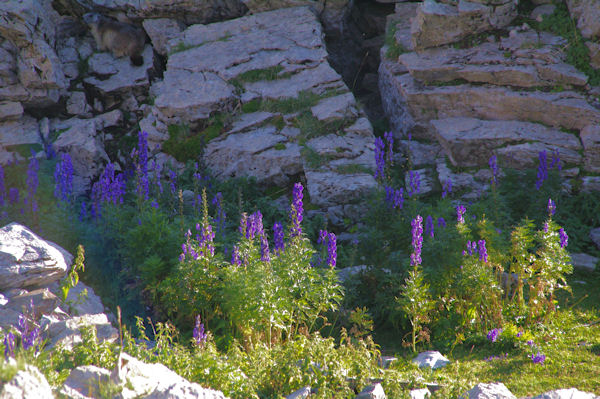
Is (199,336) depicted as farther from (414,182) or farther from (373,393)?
(414,182)

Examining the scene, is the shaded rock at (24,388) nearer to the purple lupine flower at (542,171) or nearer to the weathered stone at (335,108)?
the purple lupine flower at (542,171)

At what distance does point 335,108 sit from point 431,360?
17.4 ft

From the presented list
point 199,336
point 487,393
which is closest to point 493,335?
point 487,393

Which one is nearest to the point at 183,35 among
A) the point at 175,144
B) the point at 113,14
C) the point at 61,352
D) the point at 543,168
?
the point at 113,14

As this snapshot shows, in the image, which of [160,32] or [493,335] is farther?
[160,32]

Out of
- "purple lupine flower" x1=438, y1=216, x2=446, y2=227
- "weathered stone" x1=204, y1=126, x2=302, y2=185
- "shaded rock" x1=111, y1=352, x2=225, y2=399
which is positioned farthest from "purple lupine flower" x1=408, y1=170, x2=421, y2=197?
"shaded rock" x1=111, y1=352, x2=225, y2=399

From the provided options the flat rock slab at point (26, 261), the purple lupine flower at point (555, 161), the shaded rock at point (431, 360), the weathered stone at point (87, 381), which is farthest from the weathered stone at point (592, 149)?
the weathered stone at point (87, 381)

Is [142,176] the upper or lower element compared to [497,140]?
lower

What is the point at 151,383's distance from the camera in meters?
3.28

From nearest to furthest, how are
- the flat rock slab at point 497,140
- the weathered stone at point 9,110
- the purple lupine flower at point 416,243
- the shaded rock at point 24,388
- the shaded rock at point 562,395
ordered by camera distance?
the shaded rock at point 24,388 < the shaded rock at point 562,395 < the purple lupine flower at point 416,243 < the flat rock slab at point 497,140 < the weathered stone at point 9,110

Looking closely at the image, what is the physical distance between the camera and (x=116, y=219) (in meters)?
6.60

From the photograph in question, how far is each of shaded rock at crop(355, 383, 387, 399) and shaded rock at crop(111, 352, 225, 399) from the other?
1.07m

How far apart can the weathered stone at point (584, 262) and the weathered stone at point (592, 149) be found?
157cm

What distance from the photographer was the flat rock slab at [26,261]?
4.73m
